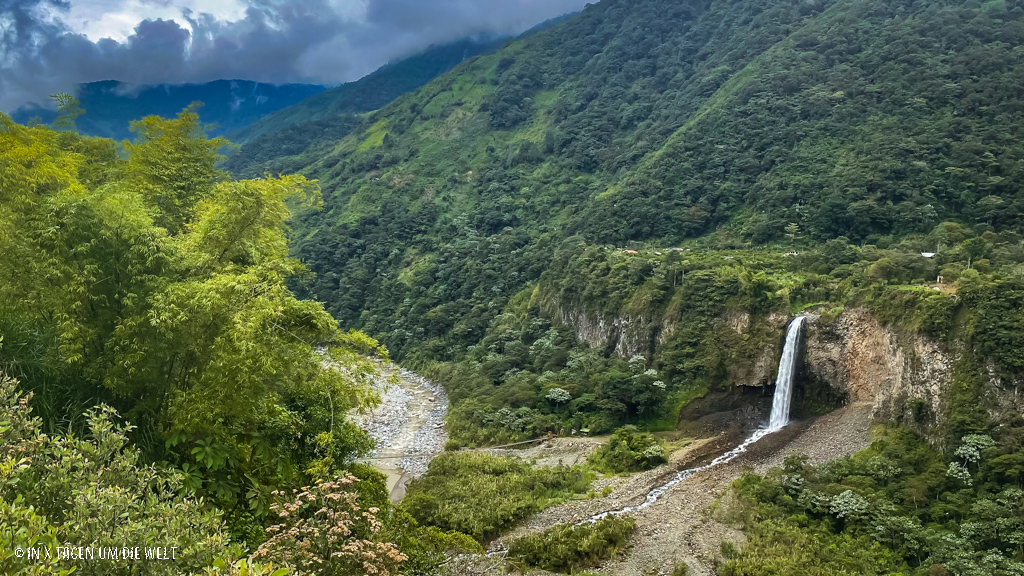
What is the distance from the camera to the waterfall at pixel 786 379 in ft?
82.0

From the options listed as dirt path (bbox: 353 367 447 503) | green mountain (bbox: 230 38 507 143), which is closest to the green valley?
dirt path (bbox: 353 367 447 503)

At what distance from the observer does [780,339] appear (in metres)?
25.9

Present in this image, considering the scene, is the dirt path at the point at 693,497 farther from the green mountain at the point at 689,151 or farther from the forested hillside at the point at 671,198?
the green mountain at the point at 689,151

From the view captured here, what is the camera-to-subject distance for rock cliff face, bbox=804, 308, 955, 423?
772 inches

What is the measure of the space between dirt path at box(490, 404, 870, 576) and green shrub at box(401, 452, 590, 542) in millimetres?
604

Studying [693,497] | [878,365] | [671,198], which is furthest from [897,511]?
[671,198]

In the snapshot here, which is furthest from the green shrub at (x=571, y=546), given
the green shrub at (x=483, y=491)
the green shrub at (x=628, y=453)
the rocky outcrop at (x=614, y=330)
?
the rocky outcrop at (x=614, y=330)

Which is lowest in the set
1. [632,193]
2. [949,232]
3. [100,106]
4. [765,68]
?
[949,232]

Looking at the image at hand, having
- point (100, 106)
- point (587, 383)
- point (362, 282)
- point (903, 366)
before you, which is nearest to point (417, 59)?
point (100, 106)

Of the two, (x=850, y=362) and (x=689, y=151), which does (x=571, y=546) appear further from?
(x=689, y=151)

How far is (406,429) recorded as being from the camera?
30.1 metres

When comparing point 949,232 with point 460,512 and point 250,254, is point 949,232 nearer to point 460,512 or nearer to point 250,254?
point 460,512

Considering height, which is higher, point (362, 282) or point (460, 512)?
point (362, 282)

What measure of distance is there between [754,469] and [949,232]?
19.0 meters
